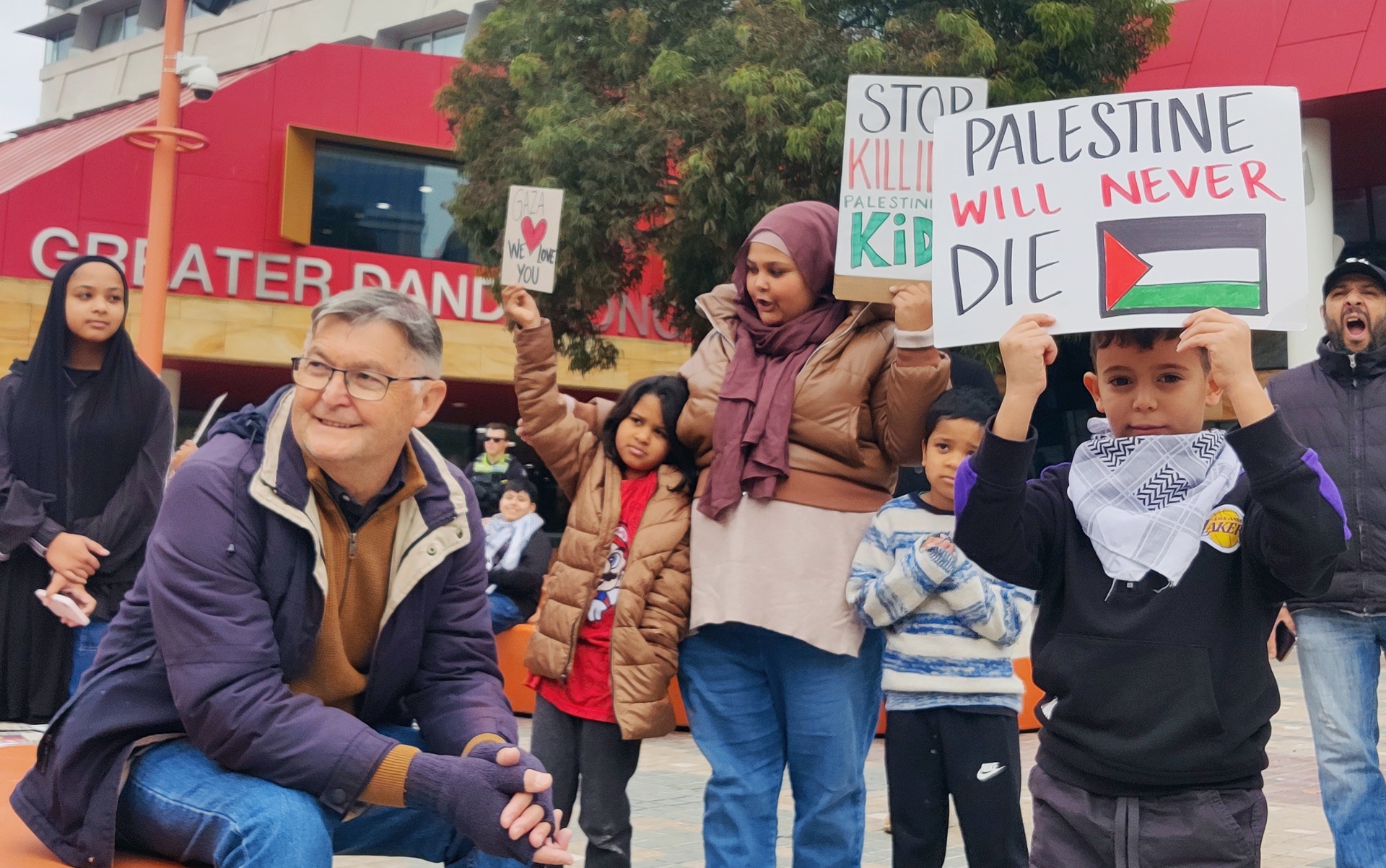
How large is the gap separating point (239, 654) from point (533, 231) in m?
2.45

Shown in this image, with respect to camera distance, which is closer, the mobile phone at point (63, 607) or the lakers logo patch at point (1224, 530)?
the lakers logo patch at point (1224, 530)

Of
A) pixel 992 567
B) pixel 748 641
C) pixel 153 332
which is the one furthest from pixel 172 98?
pixel 992 567

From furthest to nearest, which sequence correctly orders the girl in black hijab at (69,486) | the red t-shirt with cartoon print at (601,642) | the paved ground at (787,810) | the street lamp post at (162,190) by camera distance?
1. the street lamp post at (162,190)
2. the paved ground at (787,810)
3. the girl in black hijab at (69,486)
4. the red t-shirt with cartoon print at (601,642)

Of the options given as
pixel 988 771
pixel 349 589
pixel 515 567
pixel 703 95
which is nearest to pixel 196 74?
pixel 703 95

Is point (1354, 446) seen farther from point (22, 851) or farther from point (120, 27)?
point (120, 27)

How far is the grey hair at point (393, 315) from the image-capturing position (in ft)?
8.64

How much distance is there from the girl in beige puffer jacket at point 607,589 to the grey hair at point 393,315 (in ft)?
3.56

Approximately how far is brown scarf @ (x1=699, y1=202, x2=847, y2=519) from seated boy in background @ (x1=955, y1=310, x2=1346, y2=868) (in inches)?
39.5

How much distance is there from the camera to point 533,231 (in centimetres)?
460

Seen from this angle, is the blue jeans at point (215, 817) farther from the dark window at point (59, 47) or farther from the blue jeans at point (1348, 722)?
the dark window at point (59, 47)

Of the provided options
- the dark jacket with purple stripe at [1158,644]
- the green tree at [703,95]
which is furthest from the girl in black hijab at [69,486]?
the green tree at [703,95]

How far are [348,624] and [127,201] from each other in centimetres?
1846

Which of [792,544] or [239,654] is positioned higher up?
[792,544]

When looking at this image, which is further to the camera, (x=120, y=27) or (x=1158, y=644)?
(x=120, y=27)
